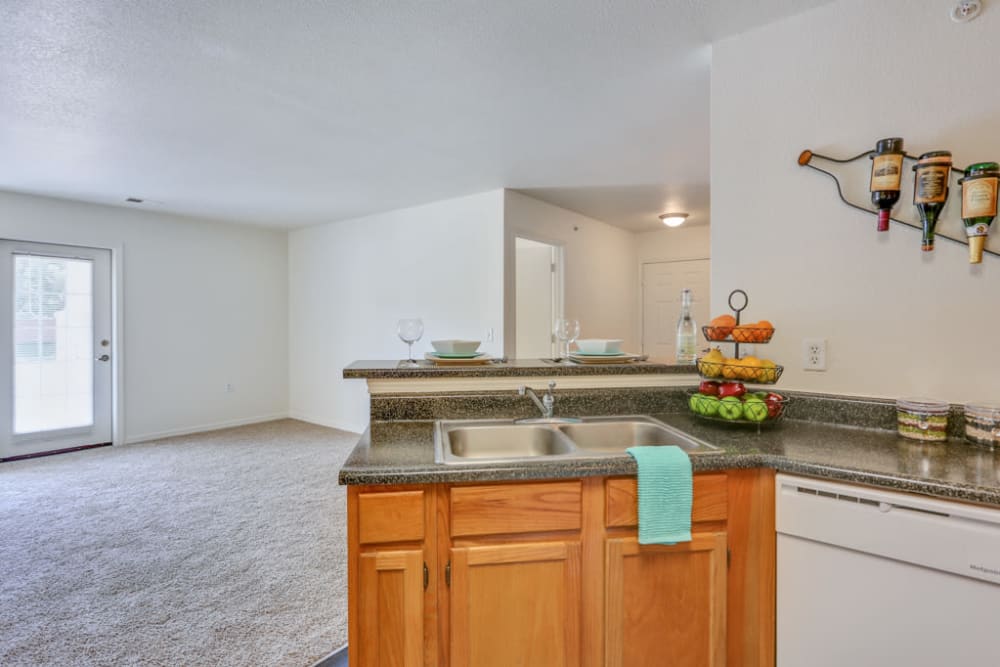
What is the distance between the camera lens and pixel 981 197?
1383mm

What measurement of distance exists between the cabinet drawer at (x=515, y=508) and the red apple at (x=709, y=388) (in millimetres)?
738

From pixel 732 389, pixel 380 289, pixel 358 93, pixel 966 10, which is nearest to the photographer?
pixel 966 10

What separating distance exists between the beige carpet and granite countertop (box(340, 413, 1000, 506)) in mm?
1057

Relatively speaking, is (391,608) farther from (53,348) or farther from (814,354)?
(53,348)

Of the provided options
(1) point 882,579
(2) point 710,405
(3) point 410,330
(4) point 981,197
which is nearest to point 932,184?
(4) point 981,197

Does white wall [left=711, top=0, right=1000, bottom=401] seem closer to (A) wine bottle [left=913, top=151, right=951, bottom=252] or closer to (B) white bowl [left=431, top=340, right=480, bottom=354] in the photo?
(A) wine bottle [left=913, top=151, right=951, bottom=252]

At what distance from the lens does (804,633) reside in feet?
4.09

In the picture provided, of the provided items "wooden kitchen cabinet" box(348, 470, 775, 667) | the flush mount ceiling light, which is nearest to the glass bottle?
"wooden kitchen cabinet" box(348, 470, 775, 667)

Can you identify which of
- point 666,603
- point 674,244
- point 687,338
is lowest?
point 666,603

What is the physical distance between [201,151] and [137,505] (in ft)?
7.84

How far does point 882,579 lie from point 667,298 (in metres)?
5.11

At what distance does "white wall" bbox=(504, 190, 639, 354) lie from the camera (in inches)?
167

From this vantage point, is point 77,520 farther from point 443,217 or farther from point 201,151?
point 443,217

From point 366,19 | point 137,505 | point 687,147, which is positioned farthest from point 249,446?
point 687,147
